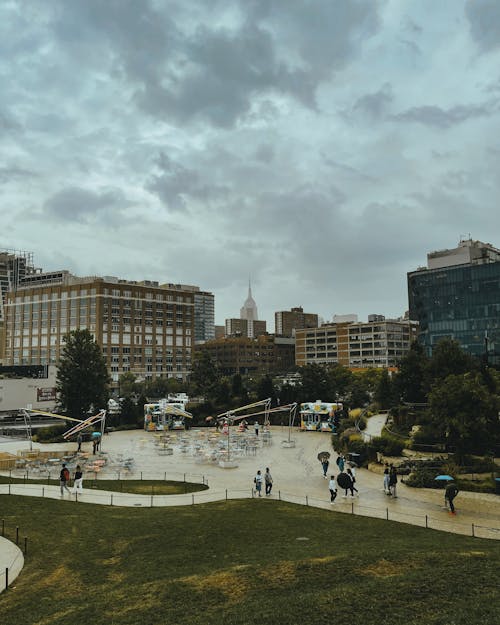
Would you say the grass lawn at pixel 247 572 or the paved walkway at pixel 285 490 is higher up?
the grass lawn at pixel 247 572

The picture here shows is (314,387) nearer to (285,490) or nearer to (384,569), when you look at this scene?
(285,490)

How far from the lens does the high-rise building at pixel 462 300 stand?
112m

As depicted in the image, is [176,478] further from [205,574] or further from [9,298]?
[9,298]

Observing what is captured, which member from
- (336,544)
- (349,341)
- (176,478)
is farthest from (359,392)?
(349,341)

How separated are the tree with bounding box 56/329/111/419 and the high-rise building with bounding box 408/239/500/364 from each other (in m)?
82.5

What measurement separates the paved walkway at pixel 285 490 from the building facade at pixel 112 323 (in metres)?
85.4

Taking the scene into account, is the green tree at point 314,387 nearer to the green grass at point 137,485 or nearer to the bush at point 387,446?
the bush at point 387,446

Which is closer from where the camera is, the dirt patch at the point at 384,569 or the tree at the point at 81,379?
the dirt patch at the point at 384,569

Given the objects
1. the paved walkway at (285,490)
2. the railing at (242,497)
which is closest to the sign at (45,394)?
the paved walkway at (285,490)

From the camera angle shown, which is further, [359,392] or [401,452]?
[359,392]

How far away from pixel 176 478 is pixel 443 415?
16.4 meters

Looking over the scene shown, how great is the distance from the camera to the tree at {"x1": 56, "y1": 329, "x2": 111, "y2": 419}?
5597 centimetres

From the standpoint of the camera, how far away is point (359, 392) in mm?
75625

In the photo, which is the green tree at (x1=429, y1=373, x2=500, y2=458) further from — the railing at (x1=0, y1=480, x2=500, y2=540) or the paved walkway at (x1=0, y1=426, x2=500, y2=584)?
the railing at (x1=0, y1=480, x2=500, y2=540)
